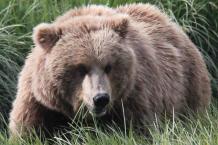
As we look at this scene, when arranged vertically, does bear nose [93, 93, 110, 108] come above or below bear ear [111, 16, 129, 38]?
below

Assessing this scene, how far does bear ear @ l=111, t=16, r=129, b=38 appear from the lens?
6.40 metres

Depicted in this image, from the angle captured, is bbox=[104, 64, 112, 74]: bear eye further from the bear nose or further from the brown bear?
the bear nose

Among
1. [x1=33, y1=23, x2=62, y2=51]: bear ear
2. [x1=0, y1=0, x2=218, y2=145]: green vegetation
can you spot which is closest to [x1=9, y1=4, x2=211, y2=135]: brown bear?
[x1=33, y1=23, x2=62, y2=51]: bear ear

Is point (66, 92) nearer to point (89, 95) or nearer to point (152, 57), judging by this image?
point (89, 95)

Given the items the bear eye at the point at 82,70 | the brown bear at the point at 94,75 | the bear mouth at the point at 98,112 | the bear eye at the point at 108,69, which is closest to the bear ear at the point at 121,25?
the brown bear at the point at 94,75

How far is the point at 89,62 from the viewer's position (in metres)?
6.15

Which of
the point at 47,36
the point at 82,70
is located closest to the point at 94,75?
the point at 82,70

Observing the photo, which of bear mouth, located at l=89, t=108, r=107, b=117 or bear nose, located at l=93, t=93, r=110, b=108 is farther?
bear mouth, located at l=89, t=108, r=107, b=117

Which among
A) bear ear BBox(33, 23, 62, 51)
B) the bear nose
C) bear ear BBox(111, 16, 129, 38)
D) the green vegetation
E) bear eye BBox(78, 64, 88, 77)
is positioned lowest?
the green vegetation

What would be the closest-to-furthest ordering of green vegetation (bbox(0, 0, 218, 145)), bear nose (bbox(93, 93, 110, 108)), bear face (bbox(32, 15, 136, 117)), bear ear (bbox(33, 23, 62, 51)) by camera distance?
bear nose (bbox(93, 93, 110, 108)) < bear face (bbox(32, 15, 136, 117)) < bear ear (bbox(33, 23, 62, 51)) < green vegetation (bbox(0, 0, 218, 145))

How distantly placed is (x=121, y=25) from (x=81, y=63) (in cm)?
50

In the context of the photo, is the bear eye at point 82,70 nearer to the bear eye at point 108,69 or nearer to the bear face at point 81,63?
the bear face at point 81,63

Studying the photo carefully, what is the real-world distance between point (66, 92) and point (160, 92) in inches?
36.5

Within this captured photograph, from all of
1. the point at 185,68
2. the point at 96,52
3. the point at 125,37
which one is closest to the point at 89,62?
the point at 96,52
